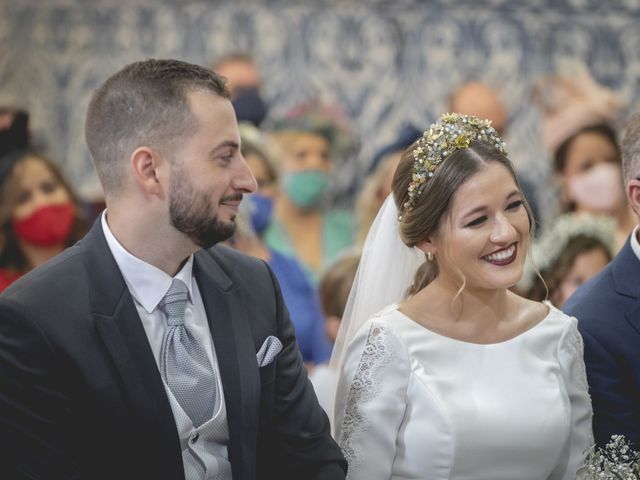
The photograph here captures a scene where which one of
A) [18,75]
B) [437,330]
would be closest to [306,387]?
[437,330]

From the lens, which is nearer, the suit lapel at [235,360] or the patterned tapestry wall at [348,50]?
the suit lapel at [235,360]

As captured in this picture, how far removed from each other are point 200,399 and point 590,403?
1050 mm

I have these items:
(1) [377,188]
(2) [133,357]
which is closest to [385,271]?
(2) [133,357]

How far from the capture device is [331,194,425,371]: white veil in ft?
10.8

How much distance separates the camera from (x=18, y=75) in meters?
7.36

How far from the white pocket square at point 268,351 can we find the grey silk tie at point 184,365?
0.43 feet

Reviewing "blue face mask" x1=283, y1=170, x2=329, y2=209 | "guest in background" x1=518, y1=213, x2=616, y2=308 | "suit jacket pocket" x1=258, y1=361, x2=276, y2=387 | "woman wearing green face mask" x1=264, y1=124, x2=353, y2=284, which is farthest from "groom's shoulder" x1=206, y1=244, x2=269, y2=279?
"blue face mask" x1=283, y1=170, x2=329, y2=209

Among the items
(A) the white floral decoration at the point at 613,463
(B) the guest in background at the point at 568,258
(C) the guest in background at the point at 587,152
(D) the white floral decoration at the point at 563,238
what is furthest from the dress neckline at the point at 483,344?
(C) the guest in background at the point at 587,152

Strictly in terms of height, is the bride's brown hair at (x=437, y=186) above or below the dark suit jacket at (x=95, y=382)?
above

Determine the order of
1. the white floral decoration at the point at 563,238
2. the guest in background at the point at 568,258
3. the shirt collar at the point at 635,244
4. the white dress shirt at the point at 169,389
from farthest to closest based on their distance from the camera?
the white floral decoration at the point at 563,238 < the guest in background at the point at 568,258 < the shirt collar at the point at 635,244 < the white dress shirt at the point at 169,389

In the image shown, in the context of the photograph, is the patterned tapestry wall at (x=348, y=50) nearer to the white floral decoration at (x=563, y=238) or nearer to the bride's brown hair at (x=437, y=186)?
the white floral decoration at (x=563, y=238)

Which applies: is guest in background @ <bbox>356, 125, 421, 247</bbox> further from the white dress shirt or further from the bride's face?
the white dress shirt

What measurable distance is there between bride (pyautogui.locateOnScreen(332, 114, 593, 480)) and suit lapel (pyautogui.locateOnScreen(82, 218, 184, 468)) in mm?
561

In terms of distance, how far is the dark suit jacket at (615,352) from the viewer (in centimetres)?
317
